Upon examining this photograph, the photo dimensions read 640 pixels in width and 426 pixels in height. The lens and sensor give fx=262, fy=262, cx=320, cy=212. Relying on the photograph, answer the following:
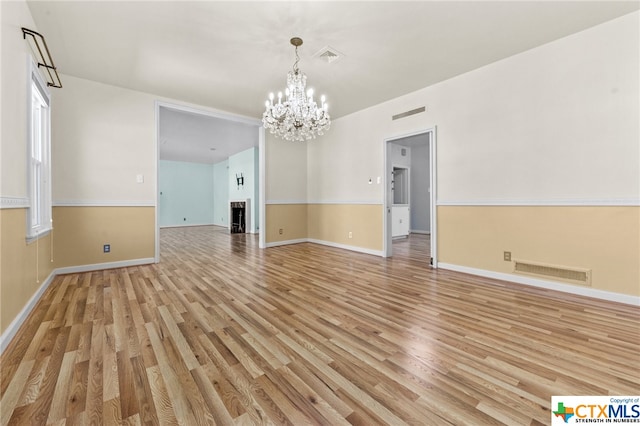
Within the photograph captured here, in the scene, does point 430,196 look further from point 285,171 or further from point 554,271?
point 285,171

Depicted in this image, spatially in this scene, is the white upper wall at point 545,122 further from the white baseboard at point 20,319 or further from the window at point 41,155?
the window at point 41,155

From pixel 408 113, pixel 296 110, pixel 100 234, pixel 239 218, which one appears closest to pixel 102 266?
pixel 100 234

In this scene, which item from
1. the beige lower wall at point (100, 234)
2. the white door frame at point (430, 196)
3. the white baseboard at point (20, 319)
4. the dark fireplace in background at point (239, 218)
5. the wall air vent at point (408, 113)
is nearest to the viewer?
the white baseboard at point (20, 319)

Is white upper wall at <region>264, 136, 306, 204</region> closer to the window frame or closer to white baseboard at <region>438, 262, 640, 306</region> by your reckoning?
the window frame

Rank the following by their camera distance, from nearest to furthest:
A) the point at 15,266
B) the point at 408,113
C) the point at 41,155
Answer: the point at 15,266 → the point at 41,155 → the point at 408,113

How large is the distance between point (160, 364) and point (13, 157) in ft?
6.82

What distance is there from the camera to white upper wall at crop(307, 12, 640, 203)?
101 inches

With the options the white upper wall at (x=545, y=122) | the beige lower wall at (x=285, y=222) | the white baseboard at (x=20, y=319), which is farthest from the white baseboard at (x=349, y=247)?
the white baseboard at (x=20, y=319)

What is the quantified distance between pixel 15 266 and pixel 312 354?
247cm

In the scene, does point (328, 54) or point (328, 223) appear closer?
point (328, 54)

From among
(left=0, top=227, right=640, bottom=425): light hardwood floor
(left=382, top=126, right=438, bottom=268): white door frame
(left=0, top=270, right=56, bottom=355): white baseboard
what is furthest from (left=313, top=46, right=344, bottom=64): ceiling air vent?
(left=0, top=270, right=56, bottom=355): white baseboard

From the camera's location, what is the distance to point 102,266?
3.88m

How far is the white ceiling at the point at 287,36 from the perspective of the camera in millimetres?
2412

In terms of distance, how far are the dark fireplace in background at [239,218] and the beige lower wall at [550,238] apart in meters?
6.53
